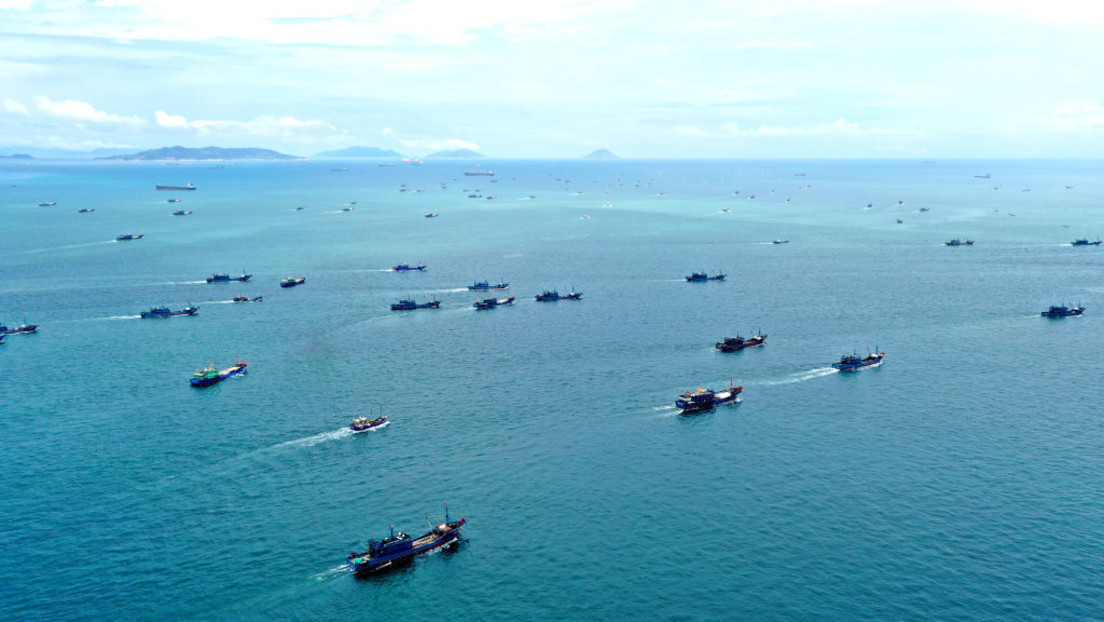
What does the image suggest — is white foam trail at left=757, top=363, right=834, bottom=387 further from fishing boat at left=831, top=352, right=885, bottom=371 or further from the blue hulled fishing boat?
the blue hulled fishing boat

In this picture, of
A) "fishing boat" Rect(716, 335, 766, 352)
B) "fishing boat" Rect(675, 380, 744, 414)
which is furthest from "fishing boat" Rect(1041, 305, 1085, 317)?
"fishing boat" Rect(675, 380, 744, 414)

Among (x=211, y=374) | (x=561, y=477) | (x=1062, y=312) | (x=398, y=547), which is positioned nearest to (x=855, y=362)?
(x=561, y=477)

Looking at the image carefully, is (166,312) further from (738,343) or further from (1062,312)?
(1062,312)

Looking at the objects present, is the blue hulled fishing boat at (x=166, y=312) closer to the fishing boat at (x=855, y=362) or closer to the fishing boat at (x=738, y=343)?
the fishing boat at (x=738, y=343)

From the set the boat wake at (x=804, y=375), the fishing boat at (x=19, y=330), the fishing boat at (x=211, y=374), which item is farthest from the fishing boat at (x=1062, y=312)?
the fishing boat at (x=19, y=330)

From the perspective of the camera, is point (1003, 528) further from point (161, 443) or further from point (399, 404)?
point (161, 443)

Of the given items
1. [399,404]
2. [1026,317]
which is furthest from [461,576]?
[1026,317]
